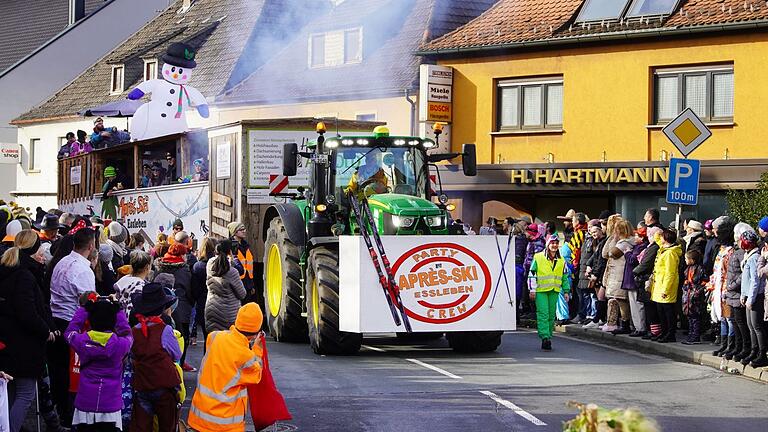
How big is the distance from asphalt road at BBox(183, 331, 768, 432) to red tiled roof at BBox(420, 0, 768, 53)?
1252 centimetres

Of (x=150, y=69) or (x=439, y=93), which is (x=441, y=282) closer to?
(x=439, y=93)

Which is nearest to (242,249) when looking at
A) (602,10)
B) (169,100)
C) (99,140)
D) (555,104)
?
(169,100)

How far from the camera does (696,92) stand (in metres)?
28.1

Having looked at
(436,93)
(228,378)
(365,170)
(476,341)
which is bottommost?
(476,341)

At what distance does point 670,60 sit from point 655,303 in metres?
11.6

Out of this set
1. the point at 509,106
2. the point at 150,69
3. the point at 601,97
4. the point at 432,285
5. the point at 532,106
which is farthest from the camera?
the point at 150,69

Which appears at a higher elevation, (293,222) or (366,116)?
(366,116)

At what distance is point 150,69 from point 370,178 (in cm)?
3146

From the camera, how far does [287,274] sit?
17250 millimetres

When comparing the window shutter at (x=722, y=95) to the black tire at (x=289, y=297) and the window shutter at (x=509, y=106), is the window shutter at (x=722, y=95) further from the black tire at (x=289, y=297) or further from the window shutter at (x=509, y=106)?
the black tire at (x=289, y=297)

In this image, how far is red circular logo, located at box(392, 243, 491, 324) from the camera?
1559cm

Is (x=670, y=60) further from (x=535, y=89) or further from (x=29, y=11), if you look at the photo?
(x=29, y=11)

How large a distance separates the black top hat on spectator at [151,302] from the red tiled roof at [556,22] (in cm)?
2010

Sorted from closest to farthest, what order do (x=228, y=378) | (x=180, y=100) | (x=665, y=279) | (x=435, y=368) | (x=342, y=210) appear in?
Answer: (x=228, y=378) → (x=435, y=368) → (x=342, y=210) → (x=665, y=279) → (x=180, y=100)
